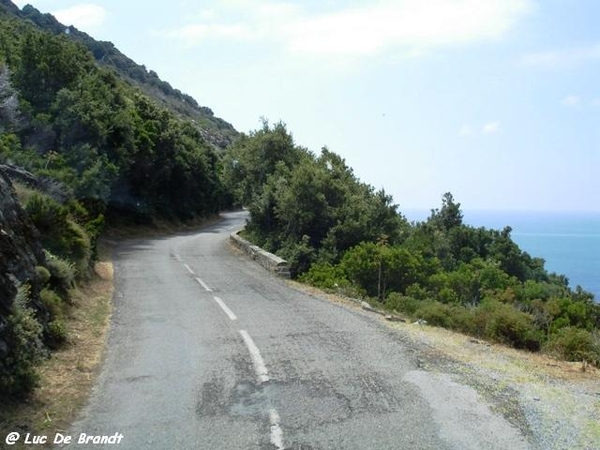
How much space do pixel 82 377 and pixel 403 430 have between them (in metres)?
4.74

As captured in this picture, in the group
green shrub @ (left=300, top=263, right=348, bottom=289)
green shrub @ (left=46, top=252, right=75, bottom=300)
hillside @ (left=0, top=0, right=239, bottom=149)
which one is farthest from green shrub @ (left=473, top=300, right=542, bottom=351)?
hillside @ (left=0, top=0, right=239, bottom=149)

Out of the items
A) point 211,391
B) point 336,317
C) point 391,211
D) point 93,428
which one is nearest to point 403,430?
point 211,391

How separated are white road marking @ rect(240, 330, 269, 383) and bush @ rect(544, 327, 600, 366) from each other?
5914mm

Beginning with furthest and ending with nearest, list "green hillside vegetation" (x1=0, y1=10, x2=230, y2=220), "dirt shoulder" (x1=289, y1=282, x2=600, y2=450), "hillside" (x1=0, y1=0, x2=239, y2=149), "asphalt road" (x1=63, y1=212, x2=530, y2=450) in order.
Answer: "hillside" (x1=0, y1=0, x2=239, y2=149), "green hillside vegetation" (x1=0, y1=10, x2=230, y2=220), "dirt shoulder" (x1=289, y1=282, x2=600, y2=450), "asphalt road" (x1=63, y1=212, x2=530, y2=450)

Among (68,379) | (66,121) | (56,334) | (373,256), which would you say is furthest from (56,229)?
(66,121)

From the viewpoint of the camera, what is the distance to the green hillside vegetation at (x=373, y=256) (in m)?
13.5

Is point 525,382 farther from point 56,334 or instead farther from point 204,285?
point 204,285

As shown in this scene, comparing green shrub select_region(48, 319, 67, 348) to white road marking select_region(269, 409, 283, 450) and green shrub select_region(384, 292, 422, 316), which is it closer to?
white road marking select_region(269, 409, 283, 450)

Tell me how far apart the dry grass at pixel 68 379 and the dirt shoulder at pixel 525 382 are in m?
4.87

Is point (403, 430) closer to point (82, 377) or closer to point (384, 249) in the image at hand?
point (82, 377)

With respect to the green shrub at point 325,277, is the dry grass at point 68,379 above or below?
above

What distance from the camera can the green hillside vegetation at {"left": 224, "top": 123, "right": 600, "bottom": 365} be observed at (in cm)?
1347

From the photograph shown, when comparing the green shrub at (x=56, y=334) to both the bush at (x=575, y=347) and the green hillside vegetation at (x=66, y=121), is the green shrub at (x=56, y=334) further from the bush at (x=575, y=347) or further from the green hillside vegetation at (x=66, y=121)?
the green hillside vegetation at (x=66, y=121)

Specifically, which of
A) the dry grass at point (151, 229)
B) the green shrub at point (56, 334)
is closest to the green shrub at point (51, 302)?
the green shrub at point (56, 334)
